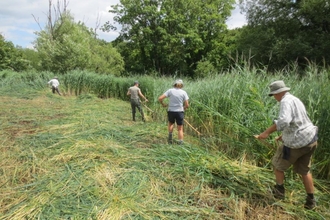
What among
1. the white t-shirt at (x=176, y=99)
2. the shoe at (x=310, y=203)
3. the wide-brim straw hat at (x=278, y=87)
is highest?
the wide-brim straw hat at (x=278, y=87)

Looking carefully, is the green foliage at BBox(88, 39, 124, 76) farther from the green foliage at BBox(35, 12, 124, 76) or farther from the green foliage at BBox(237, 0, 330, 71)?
the green foliage at BBox(237, 0, 330, 71)

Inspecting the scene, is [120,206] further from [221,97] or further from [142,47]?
[142,47]

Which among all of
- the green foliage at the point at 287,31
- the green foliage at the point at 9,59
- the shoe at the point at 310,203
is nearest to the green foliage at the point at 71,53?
the green foliage at the point at 9,59

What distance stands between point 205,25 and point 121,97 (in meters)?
15.6

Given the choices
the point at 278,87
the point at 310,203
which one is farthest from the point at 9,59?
the point at 310,203

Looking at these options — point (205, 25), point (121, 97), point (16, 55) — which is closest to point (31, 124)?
point (121, 97)

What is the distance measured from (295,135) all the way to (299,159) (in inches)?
13.6

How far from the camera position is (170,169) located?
3.35 m

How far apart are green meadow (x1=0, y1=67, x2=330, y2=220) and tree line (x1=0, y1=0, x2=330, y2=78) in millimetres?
11247

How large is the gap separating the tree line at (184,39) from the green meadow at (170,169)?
11.2m

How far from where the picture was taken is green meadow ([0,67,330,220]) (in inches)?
99.4

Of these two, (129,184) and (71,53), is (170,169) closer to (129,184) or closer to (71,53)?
(129,184)

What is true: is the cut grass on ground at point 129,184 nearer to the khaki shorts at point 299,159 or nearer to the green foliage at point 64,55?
the khaki shorts at point 299,159

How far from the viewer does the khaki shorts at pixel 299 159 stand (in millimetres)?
2457
